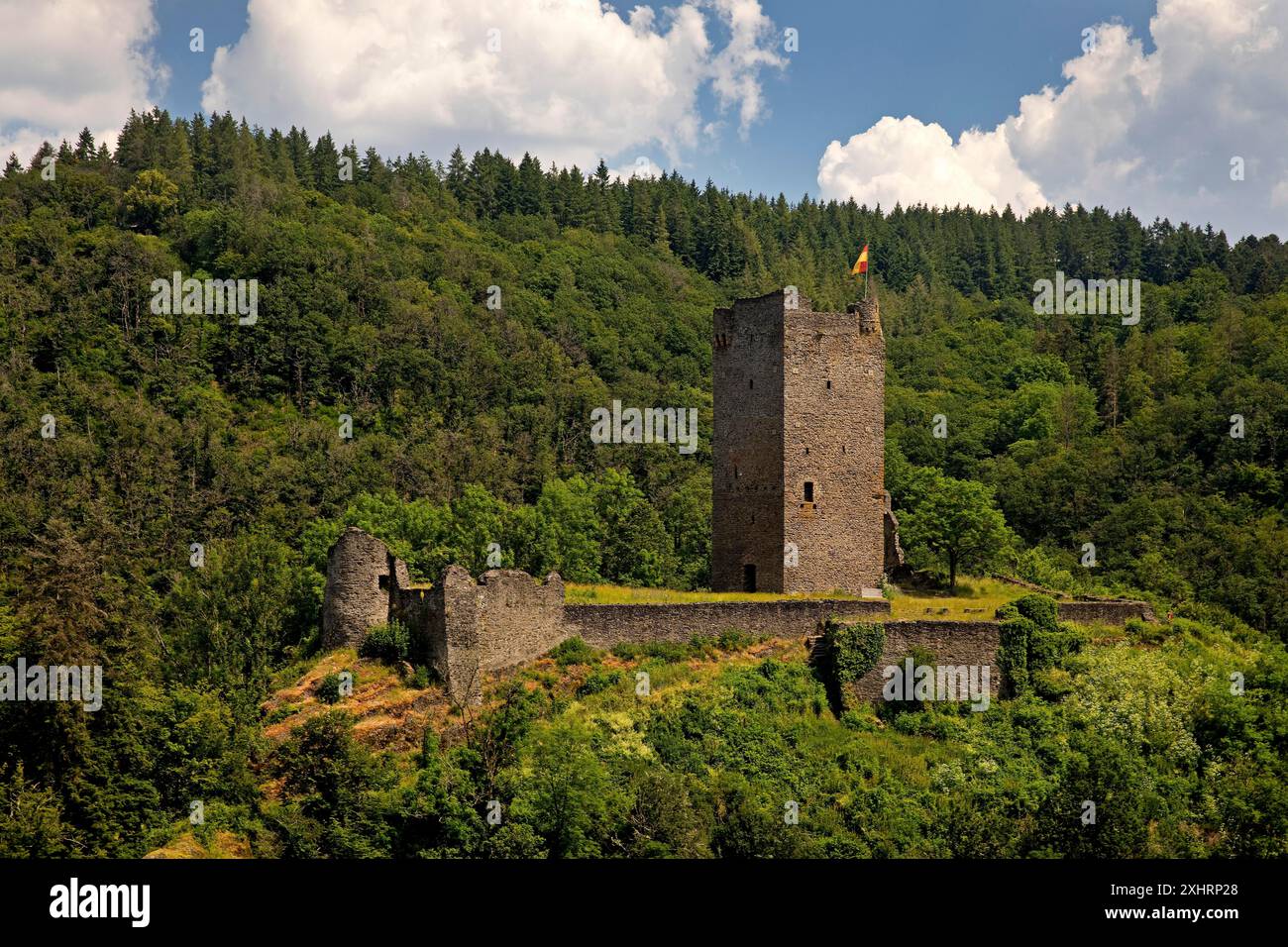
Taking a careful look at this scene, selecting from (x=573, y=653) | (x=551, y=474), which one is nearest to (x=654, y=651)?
(x=573, y=653)

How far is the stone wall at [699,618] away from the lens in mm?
34031

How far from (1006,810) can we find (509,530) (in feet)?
98.2

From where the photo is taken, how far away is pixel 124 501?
78688 millimetres

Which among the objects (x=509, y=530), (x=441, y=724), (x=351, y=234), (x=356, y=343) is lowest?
(x=441, y=724)

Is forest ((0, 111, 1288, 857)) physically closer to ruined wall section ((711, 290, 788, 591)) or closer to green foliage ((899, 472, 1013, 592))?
green foliage ((899, 472, 1013, 592))

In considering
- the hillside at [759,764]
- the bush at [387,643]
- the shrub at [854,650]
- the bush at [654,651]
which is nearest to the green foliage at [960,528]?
the shrub at [854,650]

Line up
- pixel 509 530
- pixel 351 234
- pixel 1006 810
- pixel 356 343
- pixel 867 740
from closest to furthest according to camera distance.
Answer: pixel 1006 810, pixel 867 740, pixel 509 530, pixel 356 343, pixel 351 234

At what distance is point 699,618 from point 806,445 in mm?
6992

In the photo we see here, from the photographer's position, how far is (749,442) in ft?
129

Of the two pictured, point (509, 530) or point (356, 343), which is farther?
point (356, 343)

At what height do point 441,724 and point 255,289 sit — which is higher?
point 255,289
